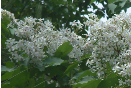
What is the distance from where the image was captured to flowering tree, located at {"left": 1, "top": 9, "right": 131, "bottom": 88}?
6.03 ft

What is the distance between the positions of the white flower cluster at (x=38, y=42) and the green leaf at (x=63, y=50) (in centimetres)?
4

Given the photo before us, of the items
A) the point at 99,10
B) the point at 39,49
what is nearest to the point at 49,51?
the point at 39,49

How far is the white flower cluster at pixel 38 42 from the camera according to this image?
209 cm

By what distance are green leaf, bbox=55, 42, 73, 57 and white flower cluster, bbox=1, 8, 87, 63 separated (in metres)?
0.04

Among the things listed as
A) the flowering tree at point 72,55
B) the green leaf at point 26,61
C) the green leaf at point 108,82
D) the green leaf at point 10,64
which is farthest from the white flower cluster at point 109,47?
the green leaf at point 10,64

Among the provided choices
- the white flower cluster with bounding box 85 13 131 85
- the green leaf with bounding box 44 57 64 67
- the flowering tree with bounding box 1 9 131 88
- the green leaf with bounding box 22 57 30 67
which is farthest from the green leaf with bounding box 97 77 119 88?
the green leaf with bounding box 22 57 30 67

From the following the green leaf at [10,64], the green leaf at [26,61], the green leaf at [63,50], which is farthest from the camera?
the green leaf at [10,64]

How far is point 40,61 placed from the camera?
2.12 m

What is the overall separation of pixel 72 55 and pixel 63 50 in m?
0.13

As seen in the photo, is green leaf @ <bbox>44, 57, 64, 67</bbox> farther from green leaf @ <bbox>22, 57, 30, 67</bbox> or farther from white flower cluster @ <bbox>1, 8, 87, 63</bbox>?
green leaf @ <bbox>22, 57, 30, 67</bbox>

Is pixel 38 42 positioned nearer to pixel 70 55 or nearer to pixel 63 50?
pixel 63 50

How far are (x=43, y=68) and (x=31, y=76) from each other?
22 centimetres

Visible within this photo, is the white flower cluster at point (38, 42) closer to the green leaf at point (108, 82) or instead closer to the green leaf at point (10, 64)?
the green leaf at point (10, 64)

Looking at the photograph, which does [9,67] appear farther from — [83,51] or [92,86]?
[92,86]
